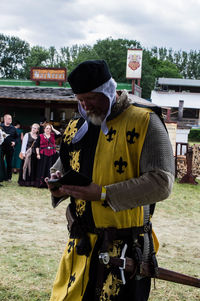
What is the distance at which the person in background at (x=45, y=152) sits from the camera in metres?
9.04

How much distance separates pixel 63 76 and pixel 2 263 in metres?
13.5

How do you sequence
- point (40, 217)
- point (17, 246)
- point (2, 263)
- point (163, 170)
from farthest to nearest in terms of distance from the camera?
point (40, 217), point (17, 246), point (2, 263), point (163, 170)

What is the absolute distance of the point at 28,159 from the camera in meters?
9.27

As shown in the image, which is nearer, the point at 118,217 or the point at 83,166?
the point at 118,217

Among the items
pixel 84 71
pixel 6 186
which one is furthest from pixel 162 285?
pixel 6 186

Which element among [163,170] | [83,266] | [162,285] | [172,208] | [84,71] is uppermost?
[84,71]

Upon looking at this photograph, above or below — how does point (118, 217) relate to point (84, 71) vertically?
below

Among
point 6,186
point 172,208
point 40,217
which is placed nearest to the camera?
point 40,217

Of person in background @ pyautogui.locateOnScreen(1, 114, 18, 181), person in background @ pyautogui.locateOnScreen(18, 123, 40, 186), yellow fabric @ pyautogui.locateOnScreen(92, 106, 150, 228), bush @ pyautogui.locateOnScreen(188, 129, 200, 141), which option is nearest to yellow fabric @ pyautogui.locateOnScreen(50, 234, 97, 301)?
yellow fabric @ pyautogui.locateOnScreen(92, 106, 150, 228)

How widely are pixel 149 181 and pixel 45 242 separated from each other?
3.56 meters

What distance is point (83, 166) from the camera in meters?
1.88

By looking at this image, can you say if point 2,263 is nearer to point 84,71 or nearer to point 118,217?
point 118,217

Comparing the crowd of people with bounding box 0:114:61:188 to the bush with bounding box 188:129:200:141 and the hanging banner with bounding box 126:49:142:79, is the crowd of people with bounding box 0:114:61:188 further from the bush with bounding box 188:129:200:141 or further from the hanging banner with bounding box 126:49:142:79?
the bush with bounding box 188:129:200:141

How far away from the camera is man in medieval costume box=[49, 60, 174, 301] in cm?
165
